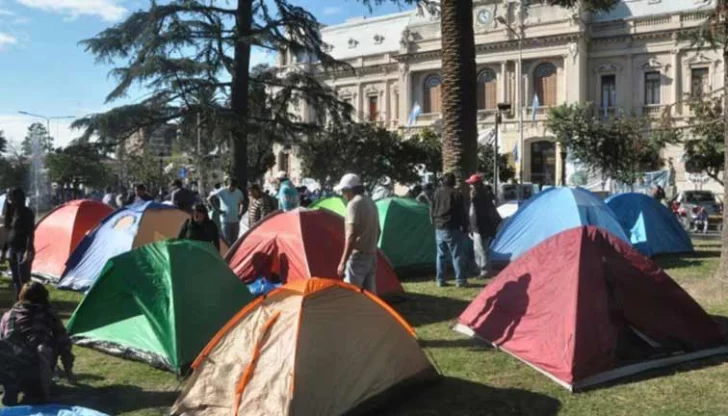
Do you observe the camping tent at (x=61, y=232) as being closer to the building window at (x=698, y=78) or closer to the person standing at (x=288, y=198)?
the person standing at (x=288, y=198)

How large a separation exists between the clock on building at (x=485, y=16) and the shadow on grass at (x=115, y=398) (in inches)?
1769

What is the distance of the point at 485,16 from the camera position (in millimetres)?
47469

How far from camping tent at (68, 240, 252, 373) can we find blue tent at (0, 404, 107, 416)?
5.34ft

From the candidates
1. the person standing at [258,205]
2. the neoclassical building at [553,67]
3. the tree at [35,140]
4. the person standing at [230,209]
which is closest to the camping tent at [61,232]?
the person standing at [230,209]

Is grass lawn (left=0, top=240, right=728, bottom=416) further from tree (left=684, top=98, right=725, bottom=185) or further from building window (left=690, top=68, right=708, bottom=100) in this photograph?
building window (left=690, top=68, right=708, bottom=100)

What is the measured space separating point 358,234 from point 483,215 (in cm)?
449

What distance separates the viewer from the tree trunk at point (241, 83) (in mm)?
17922

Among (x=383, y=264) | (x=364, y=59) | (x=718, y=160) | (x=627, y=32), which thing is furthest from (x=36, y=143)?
(x=383, y=264)

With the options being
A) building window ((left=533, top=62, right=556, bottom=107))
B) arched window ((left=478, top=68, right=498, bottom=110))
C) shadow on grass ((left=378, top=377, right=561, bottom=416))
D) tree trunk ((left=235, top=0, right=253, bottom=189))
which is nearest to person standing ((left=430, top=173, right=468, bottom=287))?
shadow on grass ((left=378, top=377, right=561, bottom=416))

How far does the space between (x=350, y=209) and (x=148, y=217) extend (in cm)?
520

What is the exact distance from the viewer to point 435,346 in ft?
23.5

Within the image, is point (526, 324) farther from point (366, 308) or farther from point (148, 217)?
point (148, 217)

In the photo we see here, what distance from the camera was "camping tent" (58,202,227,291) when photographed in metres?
10.7

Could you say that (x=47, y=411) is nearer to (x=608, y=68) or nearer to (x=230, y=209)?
(x=230, y=209)
